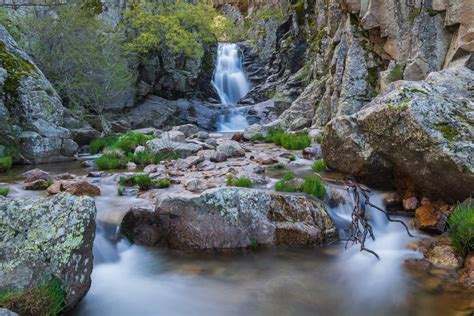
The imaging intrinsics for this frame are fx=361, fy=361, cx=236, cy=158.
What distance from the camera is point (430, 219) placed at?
251 inches

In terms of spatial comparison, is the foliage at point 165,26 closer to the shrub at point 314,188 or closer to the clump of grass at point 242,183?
the clump of grass at point 242,183

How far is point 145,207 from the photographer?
20.7 ft

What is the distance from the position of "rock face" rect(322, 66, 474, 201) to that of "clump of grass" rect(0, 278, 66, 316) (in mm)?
6202

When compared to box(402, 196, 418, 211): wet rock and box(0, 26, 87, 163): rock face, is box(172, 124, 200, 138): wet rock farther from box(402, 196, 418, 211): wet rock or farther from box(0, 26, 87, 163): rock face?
box(402, 196, 418, 211): wet rock

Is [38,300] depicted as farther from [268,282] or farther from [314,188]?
[314,188]

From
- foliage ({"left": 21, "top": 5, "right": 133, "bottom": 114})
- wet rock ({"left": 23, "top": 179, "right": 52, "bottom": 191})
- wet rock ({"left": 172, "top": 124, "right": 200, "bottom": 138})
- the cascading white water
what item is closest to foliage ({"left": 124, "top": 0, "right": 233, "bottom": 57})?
foliage ({"left": 21, "top": 5, "right": 133, "bottom": 114})

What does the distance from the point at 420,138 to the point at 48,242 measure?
6179mm

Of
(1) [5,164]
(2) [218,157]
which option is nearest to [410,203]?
(2) [218,157]

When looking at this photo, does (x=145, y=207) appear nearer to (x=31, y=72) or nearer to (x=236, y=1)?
(x=31, y=72)

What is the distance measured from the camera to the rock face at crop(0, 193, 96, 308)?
3.81 metres

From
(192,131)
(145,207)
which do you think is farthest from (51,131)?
(145,207)

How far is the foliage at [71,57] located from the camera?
20031mm

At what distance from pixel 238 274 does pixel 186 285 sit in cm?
75

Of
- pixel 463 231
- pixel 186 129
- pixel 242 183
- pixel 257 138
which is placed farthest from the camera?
pixel 186 129
